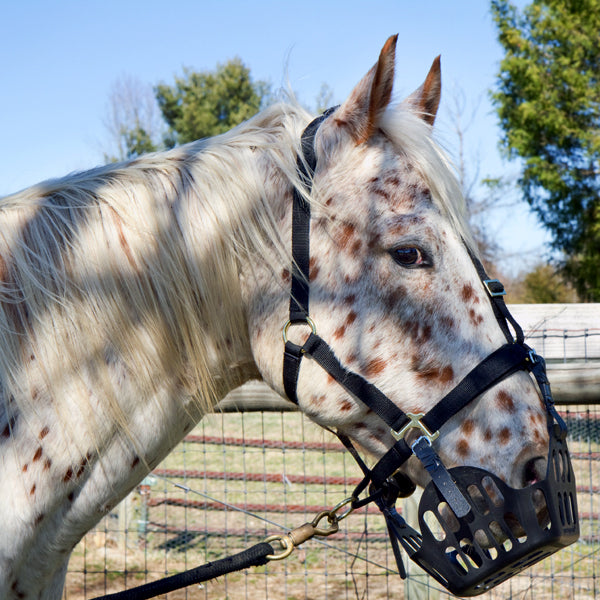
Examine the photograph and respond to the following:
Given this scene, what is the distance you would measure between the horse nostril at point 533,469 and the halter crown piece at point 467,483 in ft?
0.09

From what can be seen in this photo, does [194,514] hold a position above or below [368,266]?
below

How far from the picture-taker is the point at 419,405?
1444 mm

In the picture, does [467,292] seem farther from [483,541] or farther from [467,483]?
[483,541]

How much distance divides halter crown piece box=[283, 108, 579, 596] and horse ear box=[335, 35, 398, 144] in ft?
0.54

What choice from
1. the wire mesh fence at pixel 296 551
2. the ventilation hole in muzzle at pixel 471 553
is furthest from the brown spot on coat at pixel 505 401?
the wire mesh fence at pixel 296 551

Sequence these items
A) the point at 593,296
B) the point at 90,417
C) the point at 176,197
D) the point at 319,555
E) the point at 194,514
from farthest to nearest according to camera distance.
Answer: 1. the point at 593,296
2. the point at 194,514
3. the point at 319,555
4. the point at 176,197
5. the point at 90,417

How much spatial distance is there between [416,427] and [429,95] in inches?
40.4

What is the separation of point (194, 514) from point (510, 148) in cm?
1199

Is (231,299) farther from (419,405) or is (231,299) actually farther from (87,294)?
(419,405)

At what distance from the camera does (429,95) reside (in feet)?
5.93

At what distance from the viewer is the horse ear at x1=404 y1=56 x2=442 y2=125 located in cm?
178

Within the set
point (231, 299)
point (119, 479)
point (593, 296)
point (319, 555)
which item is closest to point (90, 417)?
point (119, 479)

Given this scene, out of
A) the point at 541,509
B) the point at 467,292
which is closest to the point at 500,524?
the point at 541,509

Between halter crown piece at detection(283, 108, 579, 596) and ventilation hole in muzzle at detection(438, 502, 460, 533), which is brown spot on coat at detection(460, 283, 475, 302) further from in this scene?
ventilation hole in muzzle at detection(438, 502, 460, 533)
